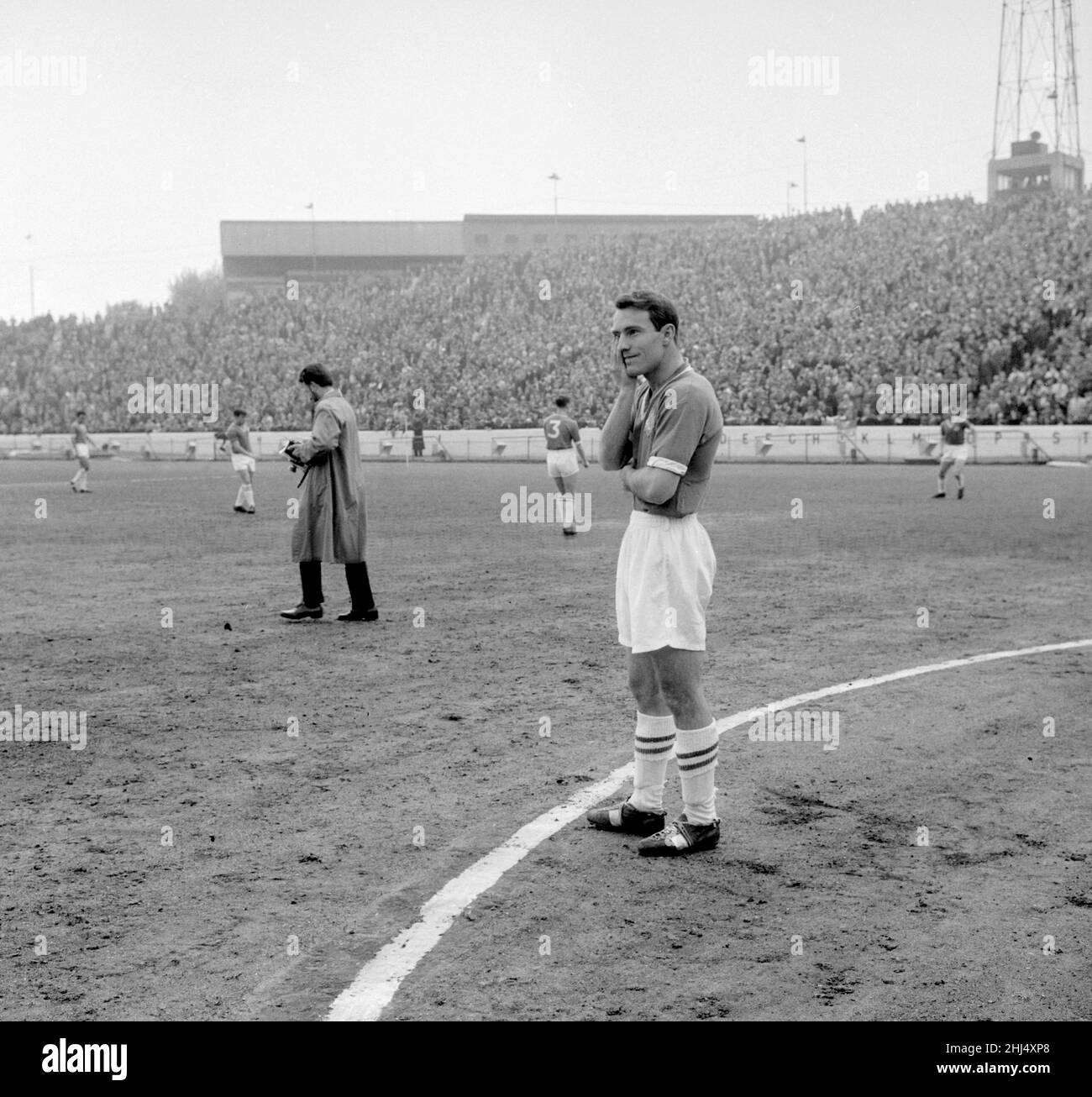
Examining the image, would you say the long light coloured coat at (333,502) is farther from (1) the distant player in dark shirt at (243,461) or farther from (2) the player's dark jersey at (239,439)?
(2) the player's dark jersey at (239,439)

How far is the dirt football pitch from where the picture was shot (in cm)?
386

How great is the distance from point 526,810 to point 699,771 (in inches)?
35.1

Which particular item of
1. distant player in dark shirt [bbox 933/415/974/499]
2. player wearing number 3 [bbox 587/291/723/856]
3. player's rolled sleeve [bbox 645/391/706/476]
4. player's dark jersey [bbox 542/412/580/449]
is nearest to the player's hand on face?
player wearing number 3 [bbox 587/291/723/856]

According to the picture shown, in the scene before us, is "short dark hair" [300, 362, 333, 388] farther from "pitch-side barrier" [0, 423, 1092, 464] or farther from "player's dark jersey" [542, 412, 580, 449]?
"pitch-side barrier" [0, 423, 1092, 464]

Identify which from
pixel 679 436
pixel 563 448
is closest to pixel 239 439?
pixel 563 448

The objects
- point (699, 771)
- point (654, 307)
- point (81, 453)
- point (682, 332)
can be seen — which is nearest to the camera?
point (654, 307)

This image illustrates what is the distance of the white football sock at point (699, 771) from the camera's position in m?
5.09

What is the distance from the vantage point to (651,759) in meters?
5.28

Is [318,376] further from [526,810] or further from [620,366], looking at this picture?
[620,366]

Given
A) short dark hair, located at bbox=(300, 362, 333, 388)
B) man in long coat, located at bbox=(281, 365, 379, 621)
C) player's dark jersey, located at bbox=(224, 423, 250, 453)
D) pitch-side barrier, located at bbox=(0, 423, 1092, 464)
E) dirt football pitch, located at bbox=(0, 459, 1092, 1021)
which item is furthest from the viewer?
pitch-side barrier, located at bbox=(0, 423, 1092, 464)

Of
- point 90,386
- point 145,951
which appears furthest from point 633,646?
point 90,386

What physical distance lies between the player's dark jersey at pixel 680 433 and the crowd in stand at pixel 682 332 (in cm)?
3610

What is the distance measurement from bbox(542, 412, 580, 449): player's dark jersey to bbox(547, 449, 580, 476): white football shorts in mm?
88

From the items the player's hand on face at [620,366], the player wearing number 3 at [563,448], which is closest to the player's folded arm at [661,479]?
the player's hand on face at [620,366]
